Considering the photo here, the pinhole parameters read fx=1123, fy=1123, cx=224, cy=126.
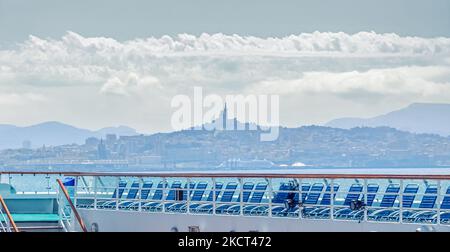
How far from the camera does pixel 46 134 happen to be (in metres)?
97.7

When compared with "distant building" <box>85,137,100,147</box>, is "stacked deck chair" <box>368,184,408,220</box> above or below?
above

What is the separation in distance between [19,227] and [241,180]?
4218 mm

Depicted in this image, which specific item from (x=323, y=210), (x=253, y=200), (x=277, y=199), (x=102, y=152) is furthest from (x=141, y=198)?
(x=102, y=152)

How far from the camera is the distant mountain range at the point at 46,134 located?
89.2 meters

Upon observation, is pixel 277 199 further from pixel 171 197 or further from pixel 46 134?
pixel 46 134

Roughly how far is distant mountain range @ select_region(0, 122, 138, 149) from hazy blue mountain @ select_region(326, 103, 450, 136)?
23.1m

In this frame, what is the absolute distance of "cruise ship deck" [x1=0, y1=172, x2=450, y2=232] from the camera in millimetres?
13055

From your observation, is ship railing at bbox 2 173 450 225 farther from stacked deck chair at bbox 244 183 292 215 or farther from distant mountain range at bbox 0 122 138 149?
distant mountain range at bbox 0 122 138 149

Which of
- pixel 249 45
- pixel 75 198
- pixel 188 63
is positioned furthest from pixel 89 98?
pixel 75 198

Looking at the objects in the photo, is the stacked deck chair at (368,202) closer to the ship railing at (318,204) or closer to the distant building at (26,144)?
the ship railing at (318,204)

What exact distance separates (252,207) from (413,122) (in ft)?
330

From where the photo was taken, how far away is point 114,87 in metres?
104

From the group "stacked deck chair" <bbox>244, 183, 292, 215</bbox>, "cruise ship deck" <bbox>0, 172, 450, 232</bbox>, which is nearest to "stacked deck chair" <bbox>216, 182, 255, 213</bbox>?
"cruise ship deck" <bbox>0, 172, 450, 232</bbox>
